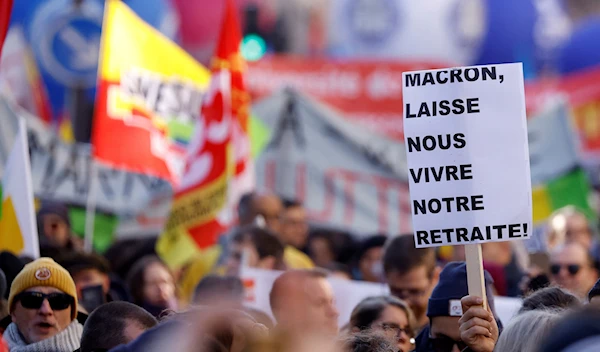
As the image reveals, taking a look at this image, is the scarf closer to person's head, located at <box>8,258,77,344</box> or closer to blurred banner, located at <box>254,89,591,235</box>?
person's head, located at <box>8,258,77,344</box>

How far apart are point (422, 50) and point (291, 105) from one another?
50.9 feet

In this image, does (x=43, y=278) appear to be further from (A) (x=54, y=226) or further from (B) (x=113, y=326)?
(A) (x=54, y=226)

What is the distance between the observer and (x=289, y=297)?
139 inches

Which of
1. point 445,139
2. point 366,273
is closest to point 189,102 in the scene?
point 366,273

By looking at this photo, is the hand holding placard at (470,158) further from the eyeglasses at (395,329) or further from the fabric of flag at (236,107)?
the fabric of flag at (236,107)

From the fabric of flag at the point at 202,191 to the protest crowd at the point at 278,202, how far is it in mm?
16

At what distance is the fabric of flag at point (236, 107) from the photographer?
910 cm

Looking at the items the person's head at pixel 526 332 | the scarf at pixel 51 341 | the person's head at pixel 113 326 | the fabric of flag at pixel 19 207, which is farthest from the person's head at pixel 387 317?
the fabric of flag at pixel 19 207

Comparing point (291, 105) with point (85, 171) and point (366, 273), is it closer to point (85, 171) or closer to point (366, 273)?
point (85, 171)

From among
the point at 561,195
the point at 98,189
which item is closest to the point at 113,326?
the point at 98,189

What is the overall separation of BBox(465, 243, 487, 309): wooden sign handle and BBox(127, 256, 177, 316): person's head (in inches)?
127

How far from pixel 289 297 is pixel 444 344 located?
122 cm

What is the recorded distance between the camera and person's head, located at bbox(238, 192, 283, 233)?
8.20 m

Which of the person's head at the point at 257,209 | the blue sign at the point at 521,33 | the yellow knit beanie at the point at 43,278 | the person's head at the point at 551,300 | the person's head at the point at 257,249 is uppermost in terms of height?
the blue sign at the point at 521,33
